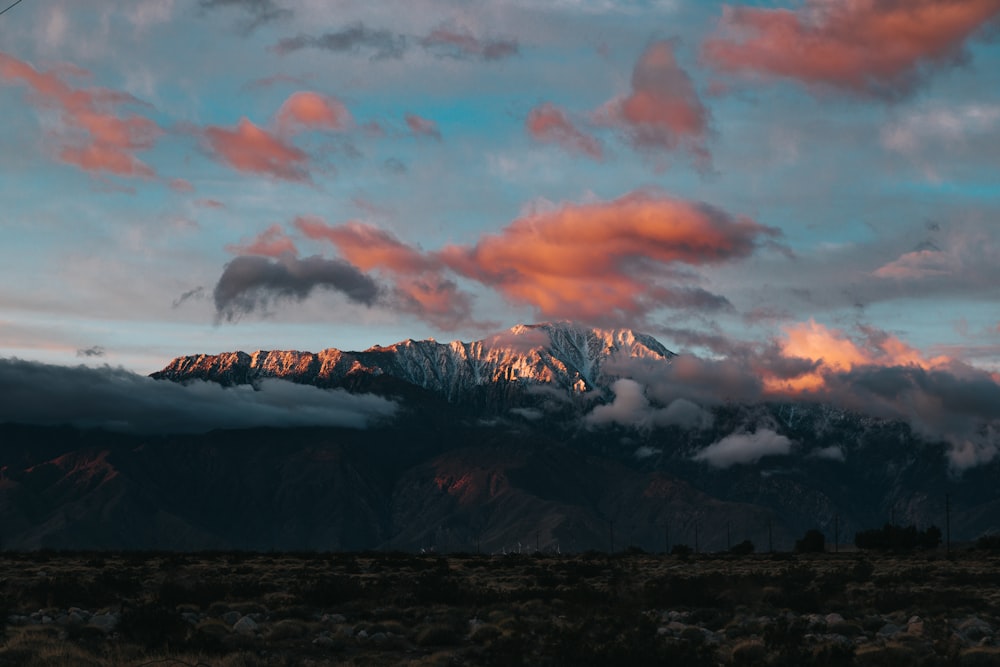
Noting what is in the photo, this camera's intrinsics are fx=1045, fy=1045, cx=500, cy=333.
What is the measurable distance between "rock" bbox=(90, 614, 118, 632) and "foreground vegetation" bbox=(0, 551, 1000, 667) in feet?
0.36

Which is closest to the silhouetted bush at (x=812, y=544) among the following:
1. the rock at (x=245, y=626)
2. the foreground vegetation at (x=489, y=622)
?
the foreground vegetation at (x=489, y=622)

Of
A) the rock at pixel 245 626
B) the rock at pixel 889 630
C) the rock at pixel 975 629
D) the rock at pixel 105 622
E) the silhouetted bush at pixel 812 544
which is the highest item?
the rock at pixel 975 629

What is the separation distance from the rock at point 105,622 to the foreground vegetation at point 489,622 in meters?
0.11

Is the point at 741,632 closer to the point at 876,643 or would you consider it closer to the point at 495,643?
the point at 876,643

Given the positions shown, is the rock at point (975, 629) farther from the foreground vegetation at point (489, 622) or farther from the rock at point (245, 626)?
the rock at point (245, 626)

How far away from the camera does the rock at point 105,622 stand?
28.9m

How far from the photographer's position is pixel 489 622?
34.4m

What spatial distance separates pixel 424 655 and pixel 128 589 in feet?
68.9

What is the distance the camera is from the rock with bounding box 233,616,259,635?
3028 cm

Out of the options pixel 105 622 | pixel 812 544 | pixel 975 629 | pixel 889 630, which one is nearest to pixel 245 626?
pixel 105 622

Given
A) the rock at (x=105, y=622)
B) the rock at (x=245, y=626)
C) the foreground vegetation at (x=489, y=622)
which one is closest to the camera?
the foreground vegetation at (x=489, y=622)

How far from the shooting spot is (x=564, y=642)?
2659 centimetres

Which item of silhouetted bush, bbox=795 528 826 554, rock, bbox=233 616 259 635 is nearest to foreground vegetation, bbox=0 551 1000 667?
rock, bbox=233 616 259 635

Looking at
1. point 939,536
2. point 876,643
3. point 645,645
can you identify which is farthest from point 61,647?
point 939,536
